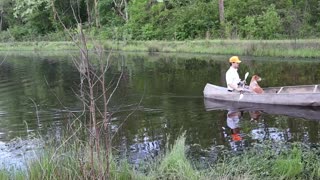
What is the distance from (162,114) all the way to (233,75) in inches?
99.1

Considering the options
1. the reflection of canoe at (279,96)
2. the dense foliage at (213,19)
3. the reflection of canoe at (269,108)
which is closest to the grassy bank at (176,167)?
the reflection of canoe at (269,108)

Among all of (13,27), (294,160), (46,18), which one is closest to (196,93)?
(294,160)

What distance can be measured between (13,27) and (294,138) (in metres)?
57.0

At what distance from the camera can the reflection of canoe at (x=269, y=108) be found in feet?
39.6

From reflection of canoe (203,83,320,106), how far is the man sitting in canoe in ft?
0.63

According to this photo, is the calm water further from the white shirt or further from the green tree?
the green tree

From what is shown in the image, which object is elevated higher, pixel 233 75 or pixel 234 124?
pixel 233 75

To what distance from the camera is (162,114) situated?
1297cm

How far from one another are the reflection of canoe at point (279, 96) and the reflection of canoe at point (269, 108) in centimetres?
12

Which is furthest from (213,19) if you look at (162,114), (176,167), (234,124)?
(176,167)

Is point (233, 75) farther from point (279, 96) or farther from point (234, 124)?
point (234, 124)

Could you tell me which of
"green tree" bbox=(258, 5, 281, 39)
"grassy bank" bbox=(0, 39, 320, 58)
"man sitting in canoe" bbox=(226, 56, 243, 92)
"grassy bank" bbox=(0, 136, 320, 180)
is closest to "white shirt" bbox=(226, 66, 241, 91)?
"man sitting in canoe" bbox=(226, 56, 243, 92)

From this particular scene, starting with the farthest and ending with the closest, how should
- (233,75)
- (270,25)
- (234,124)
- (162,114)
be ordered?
(270,25) → (233,75) → (162,114) → (234,124)

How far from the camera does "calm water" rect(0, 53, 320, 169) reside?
9477mm
